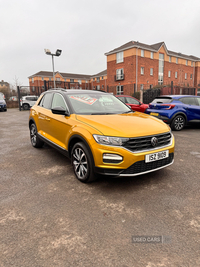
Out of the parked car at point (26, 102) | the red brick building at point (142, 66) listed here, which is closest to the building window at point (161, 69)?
the red brick building at point (142, 66)

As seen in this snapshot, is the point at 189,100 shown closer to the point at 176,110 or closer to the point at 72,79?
the point at 176,110

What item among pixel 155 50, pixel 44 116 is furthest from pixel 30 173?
pixel 155 50

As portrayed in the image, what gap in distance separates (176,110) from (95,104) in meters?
4.82

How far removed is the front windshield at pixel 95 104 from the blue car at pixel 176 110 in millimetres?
3874

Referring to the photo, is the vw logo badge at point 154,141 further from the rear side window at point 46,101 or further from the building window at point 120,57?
the building window at point 120,57

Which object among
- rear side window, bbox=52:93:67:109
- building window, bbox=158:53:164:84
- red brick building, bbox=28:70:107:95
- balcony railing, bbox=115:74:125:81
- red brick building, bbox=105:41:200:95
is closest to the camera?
rear side window, bbox=52:93:67:109

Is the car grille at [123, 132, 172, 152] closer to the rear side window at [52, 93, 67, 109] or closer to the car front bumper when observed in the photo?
the car front bumper

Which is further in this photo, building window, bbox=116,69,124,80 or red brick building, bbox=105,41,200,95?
building window, bbox=116,69,124,80

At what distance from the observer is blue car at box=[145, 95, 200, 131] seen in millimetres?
7691

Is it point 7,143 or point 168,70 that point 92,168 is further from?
point 168,70

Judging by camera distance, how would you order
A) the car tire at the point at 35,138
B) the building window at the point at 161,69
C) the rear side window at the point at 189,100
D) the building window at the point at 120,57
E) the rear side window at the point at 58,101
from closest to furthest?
the rear side window at the point at 58,101, the car tire at the point at 35,138, the rear side window at the point at 189,100, the building window at the point at 120,57, the building window at the point at 161,69

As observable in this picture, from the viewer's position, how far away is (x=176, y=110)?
7672 mm

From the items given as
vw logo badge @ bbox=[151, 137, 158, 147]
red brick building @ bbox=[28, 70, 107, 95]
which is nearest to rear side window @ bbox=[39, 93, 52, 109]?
vw logo badge @ bbox=[151, 137, 158, 147]

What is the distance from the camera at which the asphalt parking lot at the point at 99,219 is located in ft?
6.11
